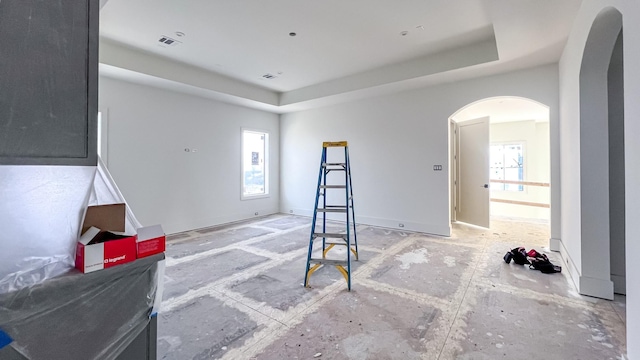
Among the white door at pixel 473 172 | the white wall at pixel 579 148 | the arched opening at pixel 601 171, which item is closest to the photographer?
the white wall at pixel 579 148

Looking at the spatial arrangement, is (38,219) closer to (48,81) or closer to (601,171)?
(48,81)

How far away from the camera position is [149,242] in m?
1.15

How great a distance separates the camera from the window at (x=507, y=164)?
29.4 feet

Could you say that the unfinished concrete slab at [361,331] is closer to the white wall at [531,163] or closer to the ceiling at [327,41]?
the ceiling at [327,41]

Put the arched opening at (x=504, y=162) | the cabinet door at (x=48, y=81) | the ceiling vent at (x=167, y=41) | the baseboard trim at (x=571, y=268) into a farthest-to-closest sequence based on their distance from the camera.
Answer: the arched opening at (x=504, y=162), the ceiling vent at (x=167, y=41), the baseboard trim at (x=571, y=268), the cabinet door at (x=48, y=81)

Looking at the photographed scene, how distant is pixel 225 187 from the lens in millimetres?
6145

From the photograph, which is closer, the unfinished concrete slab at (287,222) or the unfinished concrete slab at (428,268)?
the unfinished concrete slab at (428,268)

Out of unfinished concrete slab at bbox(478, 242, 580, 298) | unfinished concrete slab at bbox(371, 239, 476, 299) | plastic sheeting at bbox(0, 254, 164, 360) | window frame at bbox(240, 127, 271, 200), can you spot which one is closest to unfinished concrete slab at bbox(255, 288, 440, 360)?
unfinished concrete slab at bbox(371, 239, 476, 299)

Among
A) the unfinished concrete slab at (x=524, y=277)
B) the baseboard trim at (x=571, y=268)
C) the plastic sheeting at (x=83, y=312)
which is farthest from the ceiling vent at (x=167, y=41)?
the baseboard trim at (x=571, y=268)

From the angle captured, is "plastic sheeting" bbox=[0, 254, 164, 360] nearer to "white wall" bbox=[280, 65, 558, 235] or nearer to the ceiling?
the ceiling

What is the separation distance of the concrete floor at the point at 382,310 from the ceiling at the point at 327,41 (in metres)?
2.92

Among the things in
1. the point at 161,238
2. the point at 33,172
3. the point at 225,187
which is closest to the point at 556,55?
the point at 161,238

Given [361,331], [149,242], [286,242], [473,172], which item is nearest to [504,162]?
[473,172]

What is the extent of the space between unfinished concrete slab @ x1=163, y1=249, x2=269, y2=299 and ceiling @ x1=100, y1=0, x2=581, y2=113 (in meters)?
3.11
